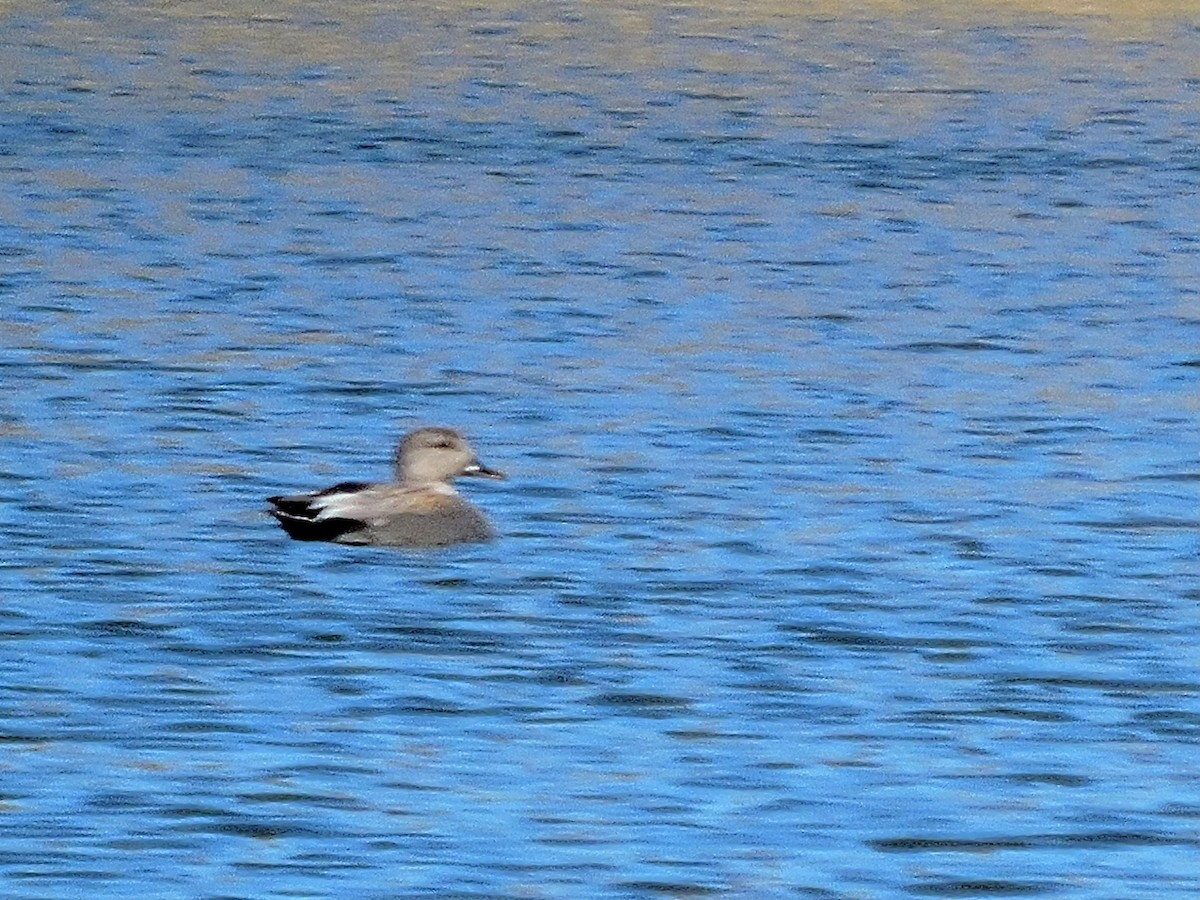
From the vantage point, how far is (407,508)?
44.1ft

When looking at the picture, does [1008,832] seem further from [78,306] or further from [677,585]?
[78,306]

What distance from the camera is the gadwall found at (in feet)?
43.1

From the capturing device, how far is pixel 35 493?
14.0m

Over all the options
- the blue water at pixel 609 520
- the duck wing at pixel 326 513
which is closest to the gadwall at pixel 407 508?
the duck wing at pixel 326 513

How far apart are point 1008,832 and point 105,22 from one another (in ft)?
124

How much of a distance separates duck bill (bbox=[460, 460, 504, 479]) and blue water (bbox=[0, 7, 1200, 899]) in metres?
0.40

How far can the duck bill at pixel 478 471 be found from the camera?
13.8 meters

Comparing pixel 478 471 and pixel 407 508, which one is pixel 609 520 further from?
pixel 407 508

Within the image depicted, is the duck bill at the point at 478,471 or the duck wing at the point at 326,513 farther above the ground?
the duck bill at the point at 478,471

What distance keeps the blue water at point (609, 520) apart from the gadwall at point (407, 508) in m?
0.11

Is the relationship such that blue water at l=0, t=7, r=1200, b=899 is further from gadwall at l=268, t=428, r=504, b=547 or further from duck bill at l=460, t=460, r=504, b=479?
duck bill at l=460, t=460, r=504, b=479

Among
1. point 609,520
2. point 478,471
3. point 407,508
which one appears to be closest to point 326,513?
point 407,508

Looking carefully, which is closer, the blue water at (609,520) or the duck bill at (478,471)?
the blue water at (609,520)

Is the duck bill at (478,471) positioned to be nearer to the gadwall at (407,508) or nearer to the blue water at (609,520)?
the gadwall at (407,508)
